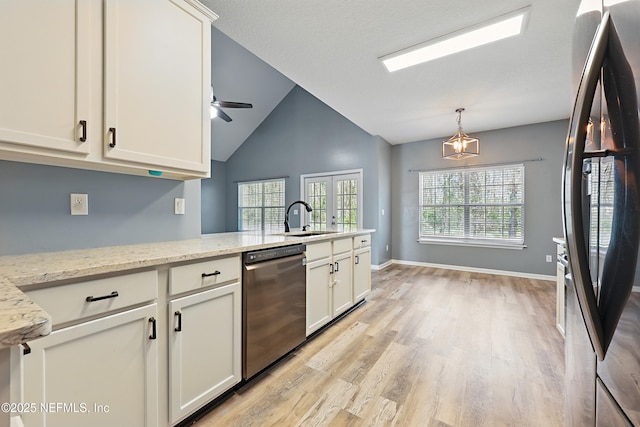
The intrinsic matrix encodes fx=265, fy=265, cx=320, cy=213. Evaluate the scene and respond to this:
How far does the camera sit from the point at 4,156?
1151mm

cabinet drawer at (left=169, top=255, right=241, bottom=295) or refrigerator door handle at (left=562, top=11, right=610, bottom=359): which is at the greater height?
refrigerator door handle at (left=562, top=11, right=610, bottom=359)

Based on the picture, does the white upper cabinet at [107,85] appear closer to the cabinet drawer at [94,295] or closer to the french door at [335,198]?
the cabinet drawer at [94,295]

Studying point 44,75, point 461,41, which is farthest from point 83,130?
point 461,41

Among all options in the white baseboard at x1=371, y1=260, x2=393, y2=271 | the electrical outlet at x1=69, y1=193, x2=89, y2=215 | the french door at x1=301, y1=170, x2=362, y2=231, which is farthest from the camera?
the french door at x1=301, y1=170, x2=362, y2=231

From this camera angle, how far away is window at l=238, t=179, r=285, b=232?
6.60m

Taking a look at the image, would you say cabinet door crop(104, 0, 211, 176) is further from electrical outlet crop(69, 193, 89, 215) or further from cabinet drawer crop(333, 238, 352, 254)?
cabinet drawer crop(333, 238, 352, 254)

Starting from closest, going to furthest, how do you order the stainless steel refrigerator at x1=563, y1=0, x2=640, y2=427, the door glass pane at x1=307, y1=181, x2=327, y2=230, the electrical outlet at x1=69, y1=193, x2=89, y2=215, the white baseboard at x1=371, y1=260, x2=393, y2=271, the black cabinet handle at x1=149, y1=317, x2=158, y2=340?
1. the stainless steel refrigerator at x1=563, y1=0, x2=640, y2=427
2. the black cabinet handle at x1=149, y1=317, x2=158, y2=340
3. the electrical outlet at x1=69, y1=193, x2=89, y2=215
4. the white baseboard at x1=371, y1=260, x2=393, y2=271
5. the door glass pane at x1=307, y1=181, x2=327, y2=230

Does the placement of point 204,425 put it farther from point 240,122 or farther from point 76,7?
point 240,122

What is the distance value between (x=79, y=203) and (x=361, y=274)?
98.6 inches

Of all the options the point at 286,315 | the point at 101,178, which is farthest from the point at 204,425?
the point at 101,178

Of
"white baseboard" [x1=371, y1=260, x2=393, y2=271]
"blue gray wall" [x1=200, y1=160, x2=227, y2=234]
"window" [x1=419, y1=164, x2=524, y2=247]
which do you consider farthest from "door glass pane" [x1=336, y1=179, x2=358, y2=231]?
"blue gray wall" [x1=200, y1=160, x2=227, y2=234]

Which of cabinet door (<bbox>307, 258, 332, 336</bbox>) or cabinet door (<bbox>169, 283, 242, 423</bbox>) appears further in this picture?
cabinet door (<bbox>307, 258, 332, 336</bbox>)

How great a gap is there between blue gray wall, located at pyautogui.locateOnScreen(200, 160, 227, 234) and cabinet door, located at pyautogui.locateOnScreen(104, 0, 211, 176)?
18.6 ft

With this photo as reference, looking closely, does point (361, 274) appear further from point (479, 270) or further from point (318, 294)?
point (479, 270)
